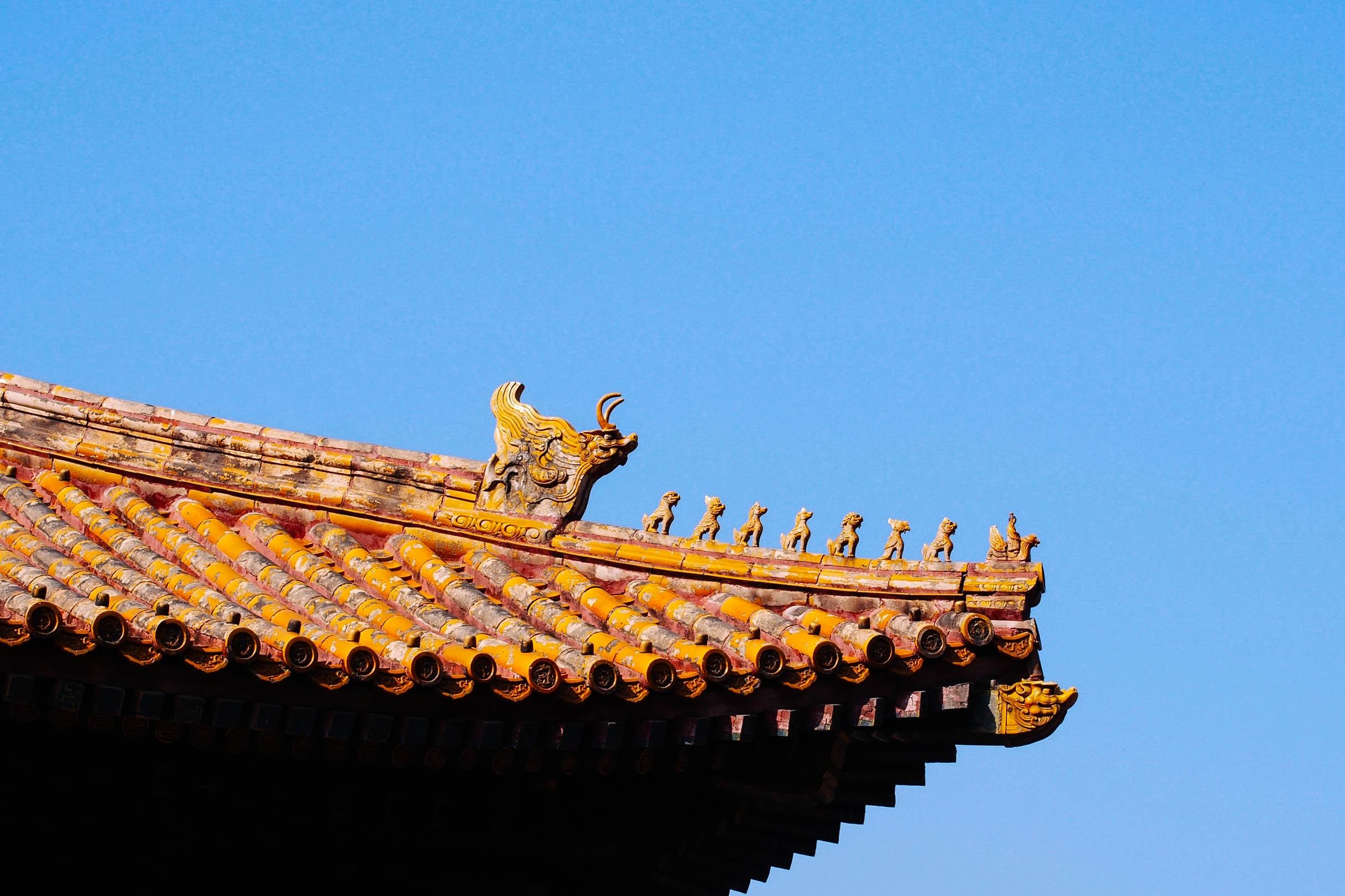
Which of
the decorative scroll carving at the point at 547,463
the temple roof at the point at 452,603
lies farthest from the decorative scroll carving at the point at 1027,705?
the decorative scroll carving at the point at 547,463

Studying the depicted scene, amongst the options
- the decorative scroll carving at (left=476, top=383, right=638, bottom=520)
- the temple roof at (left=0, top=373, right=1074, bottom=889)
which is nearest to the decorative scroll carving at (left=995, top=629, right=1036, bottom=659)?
the temple roof at (left=0, top=373, right=1074, bottom=889)

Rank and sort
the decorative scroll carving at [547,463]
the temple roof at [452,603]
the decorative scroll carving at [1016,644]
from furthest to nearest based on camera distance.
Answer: the decorative scroll carving at [547,463] < the decorative scroll carving at [1016,644] < the temple roof at [452,603]

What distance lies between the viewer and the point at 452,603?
1042 cm

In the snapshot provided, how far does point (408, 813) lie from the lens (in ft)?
30.7

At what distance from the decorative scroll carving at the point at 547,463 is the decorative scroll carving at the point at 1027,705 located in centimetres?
311

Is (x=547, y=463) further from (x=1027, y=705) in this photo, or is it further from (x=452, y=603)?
(x=1027, y=705)

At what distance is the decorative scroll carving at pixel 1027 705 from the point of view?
29.8 feet

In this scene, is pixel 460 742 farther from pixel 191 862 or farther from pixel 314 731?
pixel 191 862

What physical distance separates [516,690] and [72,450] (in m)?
4.13

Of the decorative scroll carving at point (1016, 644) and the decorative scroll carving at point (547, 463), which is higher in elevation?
the decorative scroll carving at point (547, 463)

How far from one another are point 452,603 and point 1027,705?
3222mm

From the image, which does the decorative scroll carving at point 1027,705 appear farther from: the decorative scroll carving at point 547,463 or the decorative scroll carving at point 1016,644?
the decorative scroll carving at point 547,463

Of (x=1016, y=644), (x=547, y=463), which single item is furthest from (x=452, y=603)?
(x=1016, y=644)

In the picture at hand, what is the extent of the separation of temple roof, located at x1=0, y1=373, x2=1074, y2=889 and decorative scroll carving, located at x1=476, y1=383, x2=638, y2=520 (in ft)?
0.05
